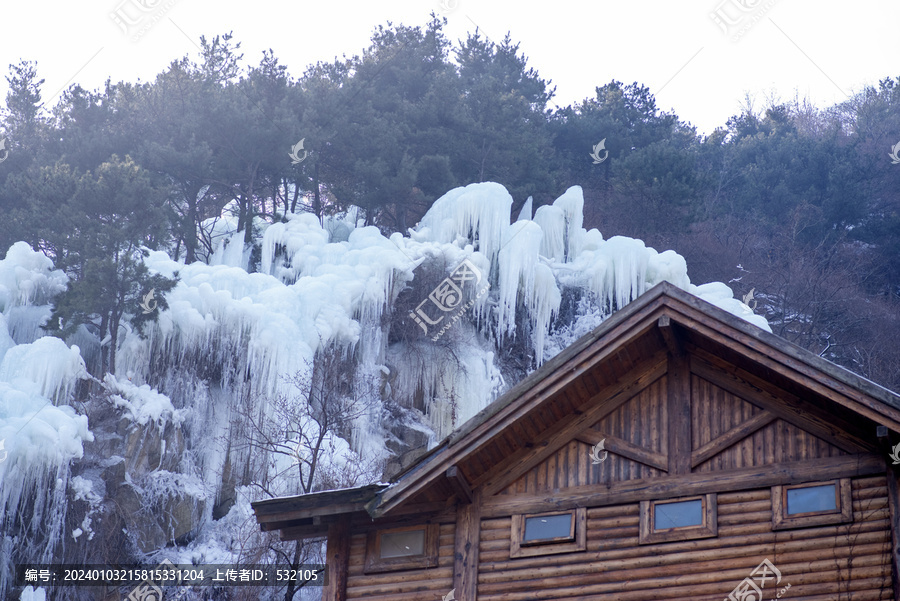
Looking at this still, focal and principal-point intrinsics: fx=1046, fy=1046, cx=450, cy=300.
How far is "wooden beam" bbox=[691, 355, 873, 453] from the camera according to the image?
27.7 feet

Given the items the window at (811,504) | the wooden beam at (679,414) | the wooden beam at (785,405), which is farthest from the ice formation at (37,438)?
the window at (811,504)

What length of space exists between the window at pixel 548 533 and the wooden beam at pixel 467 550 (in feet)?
1.07

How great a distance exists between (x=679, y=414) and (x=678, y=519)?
925mm

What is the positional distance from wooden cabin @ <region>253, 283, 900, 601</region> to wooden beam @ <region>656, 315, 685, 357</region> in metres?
0.02

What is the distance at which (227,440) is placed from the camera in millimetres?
20500

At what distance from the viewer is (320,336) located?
2100 cm

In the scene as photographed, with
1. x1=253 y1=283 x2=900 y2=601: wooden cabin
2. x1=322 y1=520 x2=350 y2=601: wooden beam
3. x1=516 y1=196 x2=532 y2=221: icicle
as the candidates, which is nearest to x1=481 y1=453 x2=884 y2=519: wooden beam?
x1=253 y1=283 x2=900 y2=601: wooden cabin

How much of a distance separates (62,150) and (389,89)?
29.9ft

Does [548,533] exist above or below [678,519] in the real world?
below

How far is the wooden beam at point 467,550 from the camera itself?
902 centimetres

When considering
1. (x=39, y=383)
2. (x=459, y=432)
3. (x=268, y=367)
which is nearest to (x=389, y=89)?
(x=268, y=367)

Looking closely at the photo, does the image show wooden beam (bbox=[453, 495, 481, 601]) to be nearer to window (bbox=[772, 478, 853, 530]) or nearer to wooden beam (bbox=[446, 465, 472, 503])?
wooden beam (bbox=[446, 465, 472, 503])

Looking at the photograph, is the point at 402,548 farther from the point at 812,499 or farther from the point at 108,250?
the point at 108,250

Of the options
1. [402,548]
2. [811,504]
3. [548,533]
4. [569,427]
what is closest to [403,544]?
[402,548]
